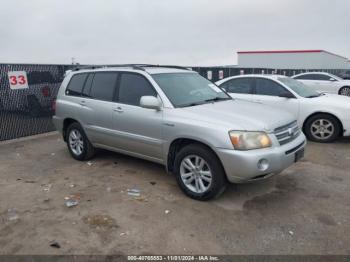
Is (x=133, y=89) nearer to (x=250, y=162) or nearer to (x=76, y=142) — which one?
(x=76, y=142)

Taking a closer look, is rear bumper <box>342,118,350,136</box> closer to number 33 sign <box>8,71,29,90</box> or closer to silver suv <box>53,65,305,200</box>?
silver suv <box>53,65,305,200</box>

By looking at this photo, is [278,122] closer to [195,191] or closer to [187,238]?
[195,191]

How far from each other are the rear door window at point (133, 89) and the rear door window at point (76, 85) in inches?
42.9

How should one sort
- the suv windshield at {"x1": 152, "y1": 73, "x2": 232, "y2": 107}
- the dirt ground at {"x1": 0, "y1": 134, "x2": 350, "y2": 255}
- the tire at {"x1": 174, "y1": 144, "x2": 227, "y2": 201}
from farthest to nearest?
the suv windshield at {"x1": 152, "y1": 73, "x2": 232, "y2": 107} → the tire at {"x1": 174, "y1": 144, "x2": 227, "y2": 201} → the dirt ground at {"x1": 0, "y1": 134, "x2": 350, "y2": 255}

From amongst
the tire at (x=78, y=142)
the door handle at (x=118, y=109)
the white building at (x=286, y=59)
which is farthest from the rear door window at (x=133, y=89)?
the white building at (x=286, y=59)

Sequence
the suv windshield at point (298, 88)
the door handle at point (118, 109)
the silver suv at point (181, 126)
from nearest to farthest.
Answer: the silver suv at point (181, 126) < the door handle at point (118, 109) < the suv windshield at point (298, 88)

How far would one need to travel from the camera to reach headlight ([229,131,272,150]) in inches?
155

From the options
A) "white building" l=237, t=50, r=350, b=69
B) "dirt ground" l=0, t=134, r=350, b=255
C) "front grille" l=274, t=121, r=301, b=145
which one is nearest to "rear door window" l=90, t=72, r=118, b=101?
"dirt ground" l=0, t=134, r=350, b=255

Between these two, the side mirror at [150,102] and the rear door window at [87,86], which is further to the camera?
the rear door window at [87,86]

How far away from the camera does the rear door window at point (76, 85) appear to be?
609cm

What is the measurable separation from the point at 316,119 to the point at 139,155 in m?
4.42

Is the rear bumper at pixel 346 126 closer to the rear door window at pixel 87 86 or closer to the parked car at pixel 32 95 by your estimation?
the rear door window at pixel 87 86

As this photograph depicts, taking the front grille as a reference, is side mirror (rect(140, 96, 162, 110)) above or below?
above

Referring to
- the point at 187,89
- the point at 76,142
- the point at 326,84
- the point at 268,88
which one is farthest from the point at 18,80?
the point at 326,84
